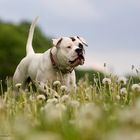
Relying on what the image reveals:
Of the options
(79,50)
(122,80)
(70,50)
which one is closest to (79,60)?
(79,50)

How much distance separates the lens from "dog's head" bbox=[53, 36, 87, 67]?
12711mm

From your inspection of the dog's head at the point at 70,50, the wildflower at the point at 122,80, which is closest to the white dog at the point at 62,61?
the dog's head at the point at 70,50

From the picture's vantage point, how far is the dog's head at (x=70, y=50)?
12711mm

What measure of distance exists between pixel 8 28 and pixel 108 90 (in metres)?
81.8

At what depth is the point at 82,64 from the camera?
1264cm

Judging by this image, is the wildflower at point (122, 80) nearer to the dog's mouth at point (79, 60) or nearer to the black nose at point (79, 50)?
the dog's mouth at point (79, 60)

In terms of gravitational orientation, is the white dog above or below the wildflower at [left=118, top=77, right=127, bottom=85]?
above

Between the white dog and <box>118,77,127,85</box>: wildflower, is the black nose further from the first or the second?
<box>118,77,127,85</box>: wildflower

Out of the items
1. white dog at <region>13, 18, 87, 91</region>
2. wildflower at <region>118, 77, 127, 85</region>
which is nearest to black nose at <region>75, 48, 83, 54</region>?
white dog at <region>13, 18, 87, 91</region>

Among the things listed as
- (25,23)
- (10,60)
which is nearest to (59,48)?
(10,60)

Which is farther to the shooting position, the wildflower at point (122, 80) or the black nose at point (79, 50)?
the black nose at point (79, 50)

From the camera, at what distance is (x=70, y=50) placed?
42.9ft

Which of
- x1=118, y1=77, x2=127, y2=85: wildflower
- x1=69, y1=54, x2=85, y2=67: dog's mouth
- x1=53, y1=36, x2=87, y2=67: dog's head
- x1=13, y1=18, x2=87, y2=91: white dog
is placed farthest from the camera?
x1=13, y1=18, x2=87, y2=91: white dog

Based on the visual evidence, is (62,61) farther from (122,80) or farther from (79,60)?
(122,80)
